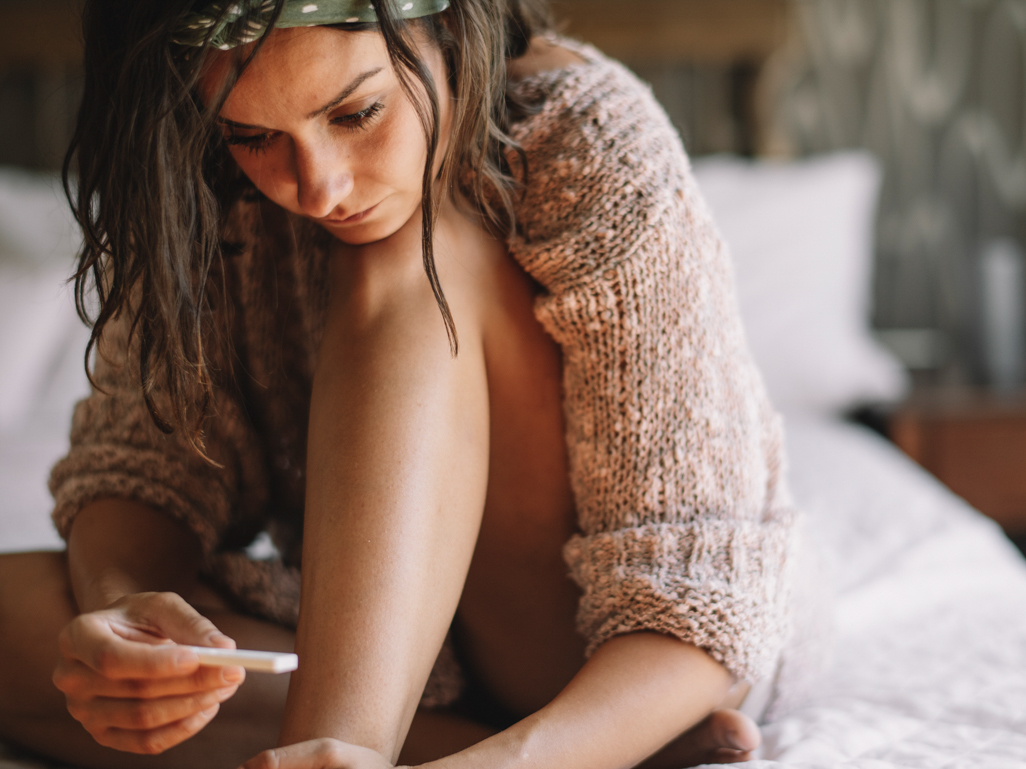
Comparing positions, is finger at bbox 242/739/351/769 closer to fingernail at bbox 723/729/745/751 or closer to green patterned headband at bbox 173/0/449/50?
fingernail at bbox 723/729/745/751

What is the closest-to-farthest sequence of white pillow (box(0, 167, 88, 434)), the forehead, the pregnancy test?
the pregnancy test < the forehead < white pillow (box(0, 167, 88, 434))

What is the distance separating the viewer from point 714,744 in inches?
24.9

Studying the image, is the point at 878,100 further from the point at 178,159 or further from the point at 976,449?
the point at 178,159

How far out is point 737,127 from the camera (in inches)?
86.9

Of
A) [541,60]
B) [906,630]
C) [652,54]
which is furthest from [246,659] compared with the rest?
[652,54]

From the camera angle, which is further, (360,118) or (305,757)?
(360,118)

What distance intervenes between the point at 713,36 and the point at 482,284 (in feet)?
5.60

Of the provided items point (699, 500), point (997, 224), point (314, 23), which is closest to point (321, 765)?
point (699, 500)

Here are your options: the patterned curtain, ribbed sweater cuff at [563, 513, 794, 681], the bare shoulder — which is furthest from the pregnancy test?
the patterned curtain

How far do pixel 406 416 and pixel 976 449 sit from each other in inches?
61.3

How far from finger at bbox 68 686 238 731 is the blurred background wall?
190 cm

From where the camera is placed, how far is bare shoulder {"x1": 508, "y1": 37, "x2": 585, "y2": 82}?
75cm

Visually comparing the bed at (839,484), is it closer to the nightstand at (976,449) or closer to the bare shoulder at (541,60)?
the nightstand at (976,449)

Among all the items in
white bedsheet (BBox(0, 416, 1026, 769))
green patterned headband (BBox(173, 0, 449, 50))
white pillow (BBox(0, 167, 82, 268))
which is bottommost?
white bedsheet (BBox(0, 416, 1026, 769))
